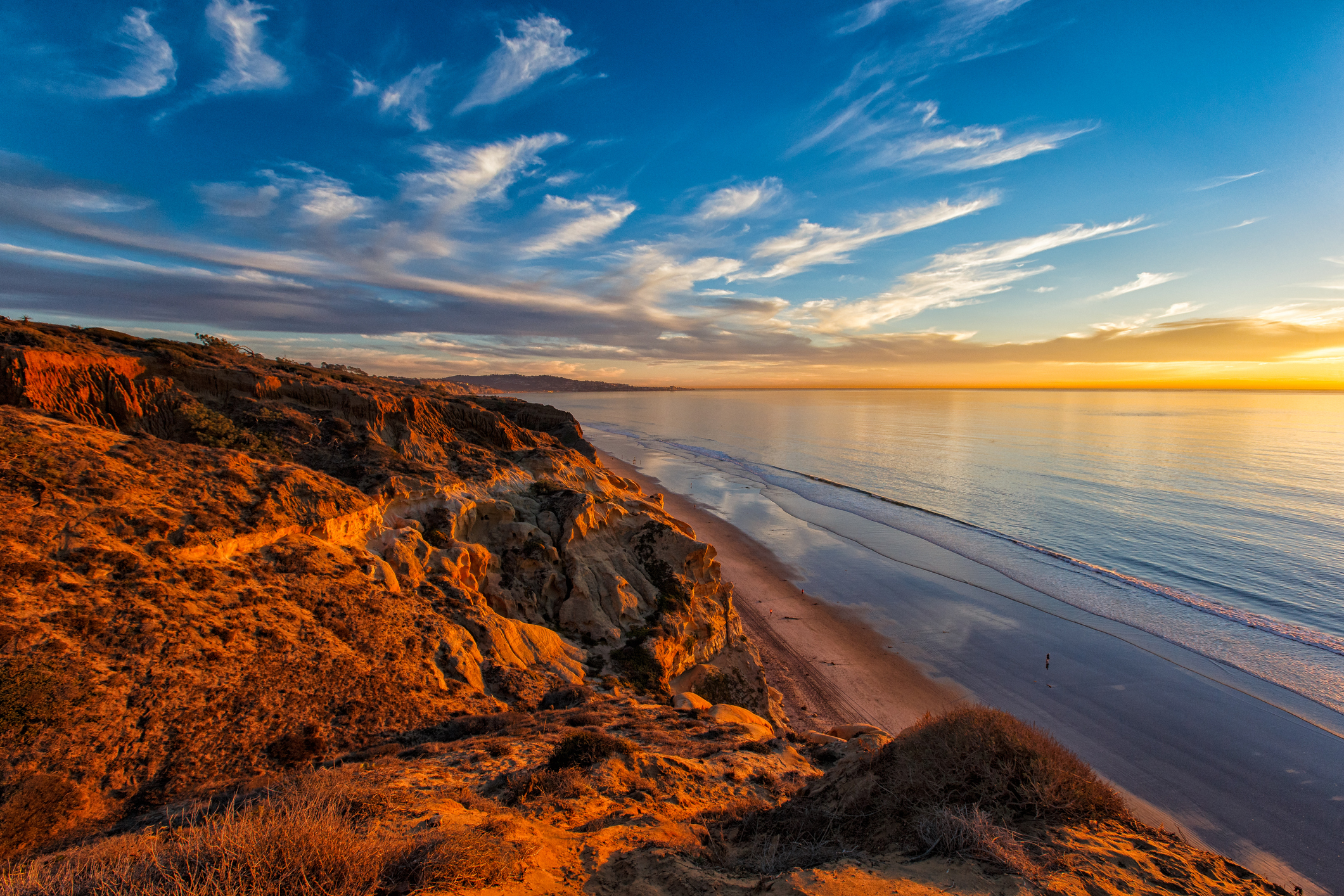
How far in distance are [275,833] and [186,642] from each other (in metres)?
6.37

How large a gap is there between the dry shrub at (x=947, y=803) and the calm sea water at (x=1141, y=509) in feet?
70.8

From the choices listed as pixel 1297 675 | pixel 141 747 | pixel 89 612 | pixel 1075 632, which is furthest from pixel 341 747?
pixel 1297 675

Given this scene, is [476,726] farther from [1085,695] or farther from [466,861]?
[1085,695]

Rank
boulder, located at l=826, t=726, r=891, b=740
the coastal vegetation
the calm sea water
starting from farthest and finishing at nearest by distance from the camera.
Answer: the calm sea water, boulder, located at l=826, t=726, r=891, b=740, the coastal vegetation

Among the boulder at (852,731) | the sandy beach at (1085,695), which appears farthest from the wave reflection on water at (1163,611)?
the boulder at (852,731)

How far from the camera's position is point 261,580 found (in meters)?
11.1

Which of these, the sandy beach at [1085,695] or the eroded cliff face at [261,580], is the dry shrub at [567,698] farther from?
the sandy beach at [1085,695]

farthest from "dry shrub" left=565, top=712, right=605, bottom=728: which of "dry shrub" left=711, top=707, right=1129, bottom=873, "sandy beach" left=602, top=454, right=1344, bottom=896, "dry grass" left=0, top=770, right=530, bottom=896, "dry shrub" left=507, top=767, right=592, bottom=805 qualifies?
"sandy beach" left=602, top=454, right=1344, bottom=896

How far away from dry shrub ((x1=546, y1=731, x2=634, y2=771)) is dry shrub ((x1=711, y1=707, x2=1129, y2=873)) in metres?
2.40

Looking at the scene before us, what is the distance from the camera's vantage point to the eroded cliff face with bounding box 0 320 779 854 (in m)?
7.75

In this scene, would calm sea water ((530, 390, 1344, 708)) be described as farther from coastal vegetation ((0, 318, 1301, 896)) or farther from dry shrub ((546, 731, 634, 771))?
dry shrub ((546, 731, 634, 771))

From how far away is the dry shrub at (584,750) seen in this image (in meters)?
9.00

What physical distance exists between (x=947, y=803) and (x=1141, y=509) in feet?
158

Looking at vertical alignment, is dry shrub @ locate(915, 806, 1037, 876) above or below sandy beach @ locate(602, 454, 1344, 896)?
above
